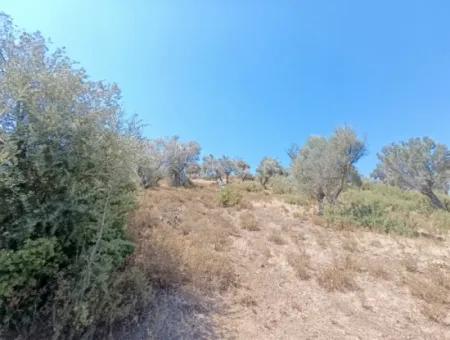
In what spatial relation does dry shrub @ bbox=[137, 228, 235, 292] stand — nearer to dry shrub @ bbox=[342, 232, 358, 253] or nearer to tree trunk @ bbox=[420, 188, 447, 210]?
dry shrub @ bbox=[342, 232, 358, 253]

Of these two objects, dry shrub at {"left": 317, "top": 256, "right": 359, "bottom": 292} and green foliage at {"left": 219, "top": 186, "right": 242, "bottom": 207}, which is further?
green foliage at {"left": 219, "top": 186, "right": 242, "bottom": 207}

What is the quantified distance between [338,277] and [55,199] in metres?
4.70

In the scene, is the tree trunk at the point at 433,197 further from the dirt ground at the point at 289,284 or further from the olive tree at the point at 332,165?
the dirt ground at the point at 289,284

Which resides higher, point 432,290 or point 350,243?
point 350,243

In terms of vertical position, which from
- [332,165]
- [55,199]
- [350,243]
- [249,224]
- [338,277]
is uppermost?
[332,165]

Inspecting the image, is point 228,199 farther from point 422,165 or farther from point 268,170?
point 268,170

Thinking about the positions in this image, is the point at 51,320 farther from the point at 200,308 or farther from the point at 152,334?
the point at 200,308

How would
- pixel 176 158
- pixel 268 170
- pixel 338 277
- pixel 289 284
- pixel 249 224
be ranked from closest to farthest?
pixel 289 284
pixel 338 277
pixel 249 224
pixel 176 158
pixel 268 170

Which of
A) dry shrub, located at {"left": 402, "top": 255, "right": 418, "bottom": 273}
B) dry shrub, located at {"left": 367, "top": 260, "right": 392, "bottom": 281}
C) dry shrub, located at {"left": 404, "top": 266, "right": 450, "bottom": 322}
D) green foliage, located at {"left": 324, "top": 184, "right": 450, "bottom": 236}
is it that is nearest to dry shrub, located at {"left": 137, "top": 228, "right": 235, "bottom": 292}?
dry shrub, located at {"left": 367, "top": 260, "right": 392, "bottom": 281}

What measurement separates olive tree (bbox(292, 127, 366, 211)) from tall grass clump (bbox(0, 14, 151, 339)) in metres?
9.20

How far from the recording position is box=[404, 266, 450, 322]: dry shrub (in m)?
4.06

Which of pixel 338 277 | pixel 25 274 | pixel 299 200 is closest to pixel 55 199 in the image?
pixel 25 274

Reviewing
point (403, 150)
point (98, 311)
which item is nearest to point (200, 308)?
point (98, 311)

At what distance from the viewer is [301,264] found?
214 inches
